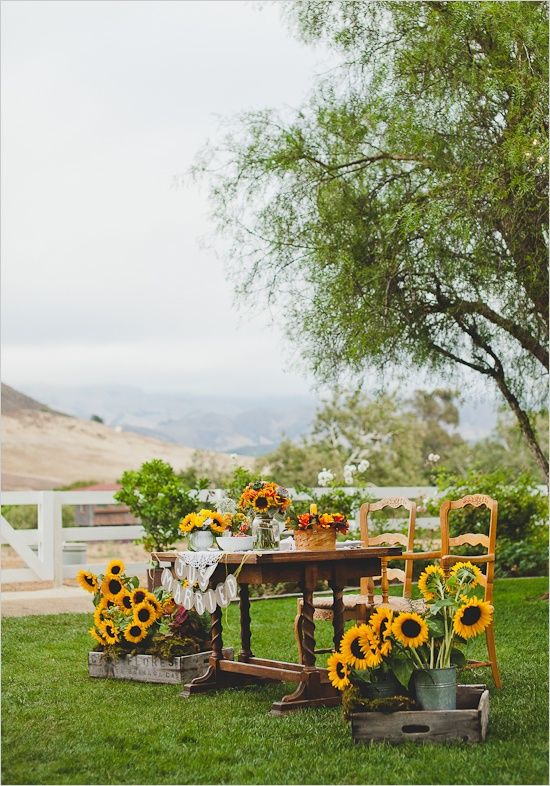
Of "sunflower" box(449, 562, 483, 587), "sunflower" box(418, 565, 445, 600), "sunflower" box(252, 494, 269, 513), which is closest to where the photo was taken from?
"sunflower" box(449, 562, 483, 587)

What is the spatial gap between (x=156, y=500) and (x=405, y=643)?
5.43 metres

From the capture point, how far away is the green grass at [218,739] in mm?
3619

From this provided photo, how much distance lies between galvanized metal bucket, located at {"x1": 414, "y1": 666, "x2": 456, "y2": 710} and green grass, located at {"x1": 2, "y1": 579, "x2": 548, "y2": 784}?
203 mm

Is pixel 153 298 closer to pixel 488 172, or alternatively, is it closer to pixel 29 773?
pixel 488 172

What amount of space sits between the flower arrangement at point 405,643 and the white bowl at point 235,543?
975 millimetres

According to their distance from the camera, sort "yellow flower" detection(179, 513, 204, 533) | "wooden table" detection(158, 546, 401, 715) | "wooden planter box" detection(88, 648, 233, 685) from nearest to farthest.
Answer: "wooden table" detection(158, 546, 401, 715) < "yellow flower" detection(179, 513, 204, 533) < "wooden planter box" detection(88, 648, 233, 685)

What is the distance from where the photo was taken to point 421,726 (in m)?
4.02

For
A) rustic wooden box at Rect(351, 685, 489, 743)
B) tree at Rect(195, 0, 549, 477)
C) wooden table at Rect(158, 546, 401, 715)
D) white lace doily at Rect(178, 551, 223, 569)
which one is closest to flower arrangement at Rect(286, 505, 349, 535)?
wooden table at Rect(158, 546, 401, 715)

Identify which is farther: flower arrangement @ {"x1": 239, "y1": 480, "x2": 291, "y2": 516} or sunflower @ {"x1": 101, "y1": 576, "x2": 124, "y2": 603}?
sunflower @ {"x1": 101, "y1": 576, "x2": 124, "y2": 603}

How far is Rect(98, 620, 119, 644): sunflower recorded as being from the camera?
5.69m

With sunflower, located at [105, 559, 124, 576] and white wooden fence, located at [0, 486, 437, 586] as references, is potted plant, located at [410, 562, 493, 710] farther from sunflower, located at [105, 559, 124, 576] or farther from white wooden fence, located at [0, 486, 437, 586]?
white wooden fence, located at [0, 486, 437, 586]

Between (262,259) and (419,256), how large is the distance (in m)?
1.30

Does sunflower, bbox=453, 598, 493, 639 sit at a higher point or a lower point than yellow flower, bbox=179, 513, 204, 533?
lower

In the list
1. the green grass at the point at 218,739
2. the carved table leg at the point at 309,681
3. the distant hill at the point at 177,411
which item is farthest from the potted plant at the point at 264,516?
the distant hill at the point at 177,411
